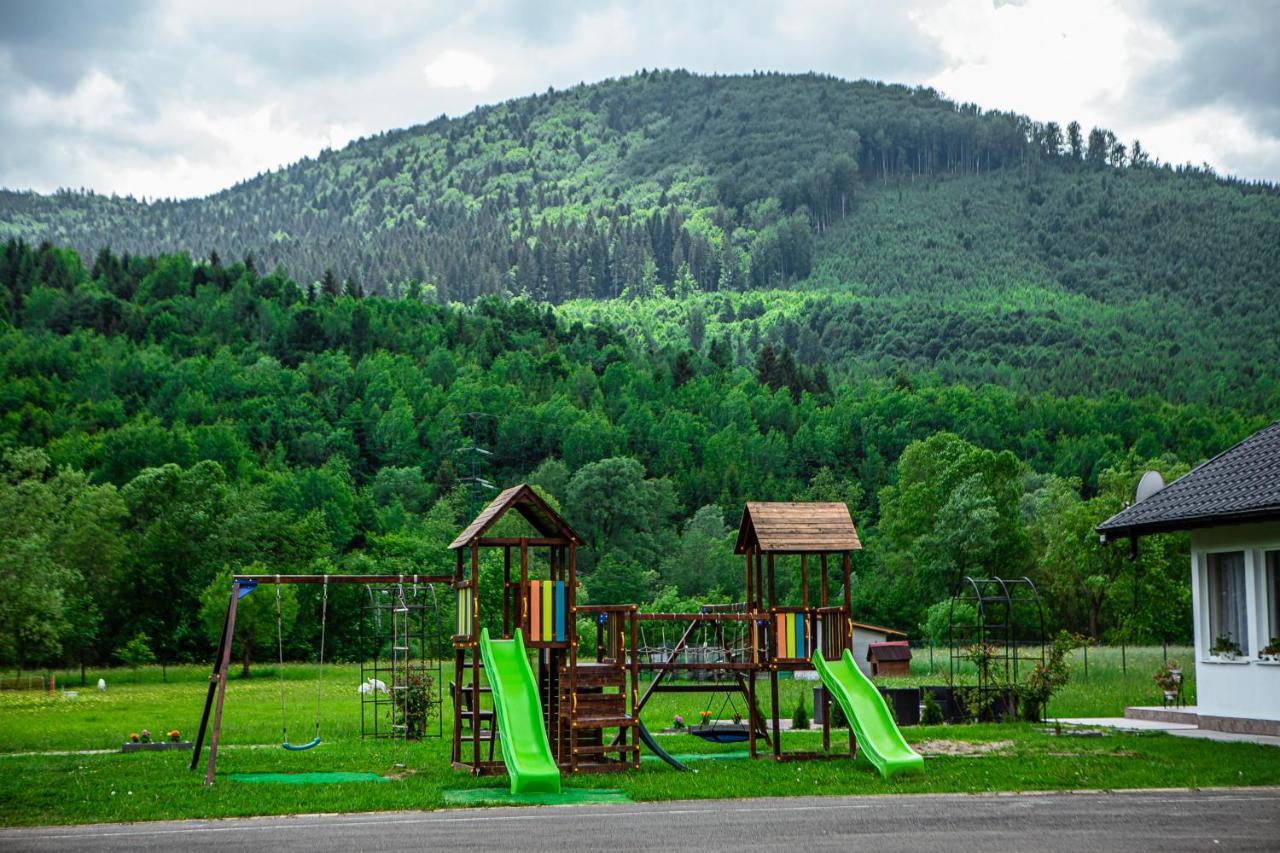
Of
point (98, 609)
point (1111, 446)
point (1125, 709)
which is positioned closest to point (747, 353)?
point (1111, 446)

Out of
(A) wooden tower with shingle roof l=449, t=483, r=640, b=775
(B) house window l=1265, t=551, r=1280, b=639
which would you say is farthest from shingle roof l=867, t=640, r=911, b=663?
(A) wooden tower with shingle roof l=449, t=483, r=640, b=775

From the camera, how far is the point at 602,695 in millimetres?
20953

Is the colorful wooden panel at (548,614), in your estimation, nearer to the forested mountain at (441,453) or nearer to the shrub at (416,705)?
the shrub at (416,705)

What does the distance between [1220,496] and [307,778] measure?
16005 millimetres

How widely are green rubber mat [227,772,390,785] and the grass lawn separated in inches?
13.9

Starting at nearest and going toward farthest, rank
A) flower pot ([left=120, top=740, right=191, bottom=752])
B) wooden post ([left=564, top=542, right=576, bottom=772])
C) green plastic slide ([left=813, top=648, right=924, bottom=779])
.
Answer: green plastic slide ([left=813, top=648, right=924, bottom=779]) < wooden post ([left=564, top=542, right=576, bottom=772]) < flower pot ([left=120, top=740, right=191, bottom=752])

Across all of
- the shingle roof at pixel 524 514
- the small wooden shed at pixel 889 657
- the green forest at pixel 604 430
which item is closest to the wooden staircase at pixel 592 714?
the shingle roof at pixel 524 514

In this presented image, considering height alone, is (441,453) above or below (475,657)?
above

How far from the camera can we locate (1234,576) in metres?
24.7

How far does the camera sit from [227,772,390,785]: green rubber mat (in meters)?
19.4

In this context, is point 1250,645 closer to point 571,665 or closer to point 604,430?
point 571,665

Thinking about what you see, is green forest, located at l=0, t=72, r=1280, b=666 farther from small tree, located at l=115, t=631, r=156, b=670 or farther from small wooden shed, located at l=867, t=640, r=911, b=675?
small wooden shed, located at l=867, t=640, r=911, b=675

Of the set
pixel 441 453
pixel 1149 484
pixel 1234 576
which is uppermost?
pixel 441 453

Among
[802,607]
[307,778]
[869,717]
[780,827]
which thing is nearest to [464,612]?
[307,778]
